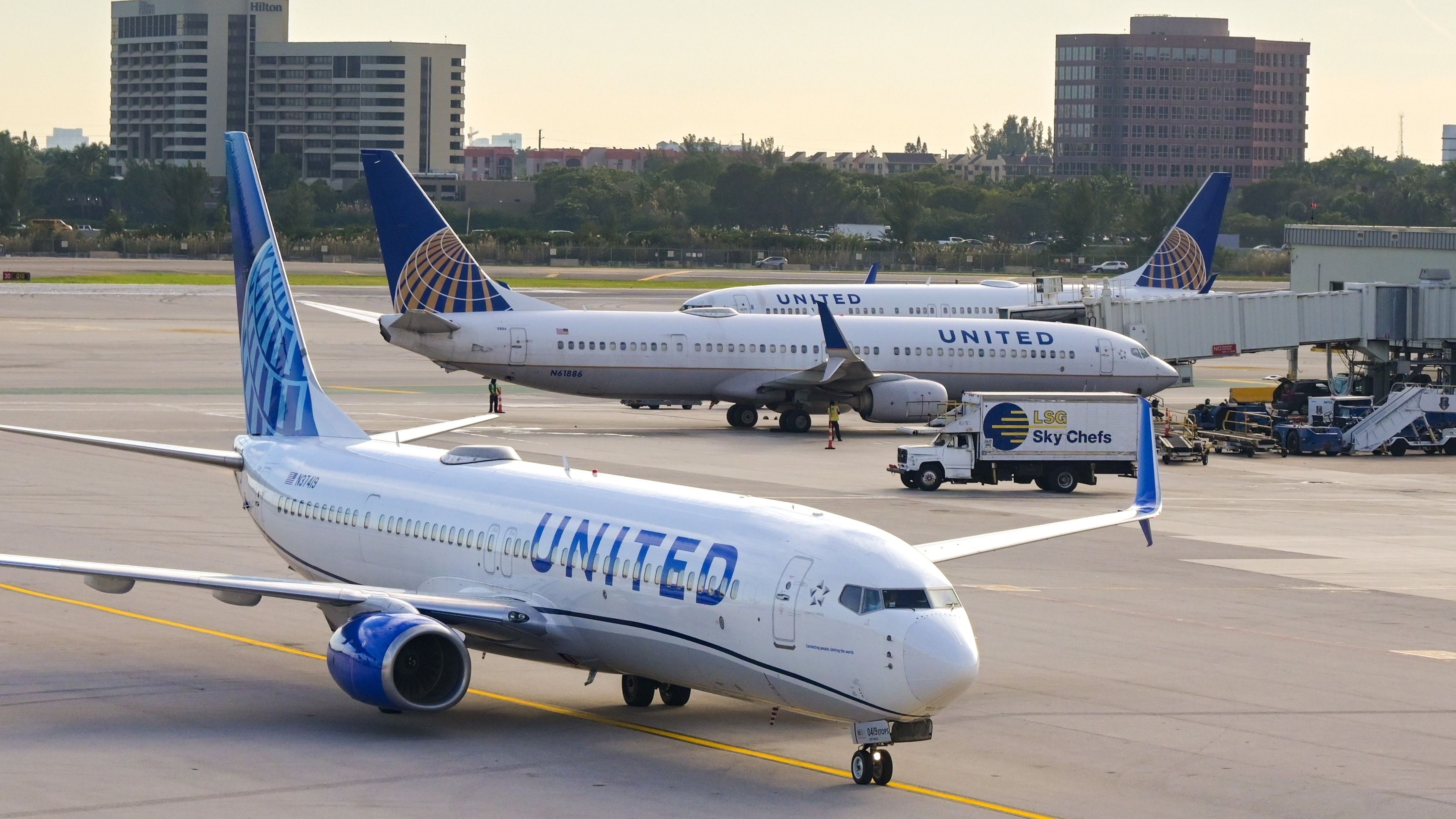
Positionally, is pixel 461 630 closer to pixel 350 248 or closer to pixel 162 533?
pixel 162 533

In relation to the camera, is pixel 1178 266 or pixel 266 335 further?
pixel 1178 266

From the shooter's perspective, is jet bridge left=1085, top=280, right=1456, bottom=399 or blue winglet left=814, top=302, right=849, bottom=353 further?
jet bridge left=1085, top=280, right=1456, bottom=399

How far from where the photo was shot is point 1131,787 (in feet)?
70.1

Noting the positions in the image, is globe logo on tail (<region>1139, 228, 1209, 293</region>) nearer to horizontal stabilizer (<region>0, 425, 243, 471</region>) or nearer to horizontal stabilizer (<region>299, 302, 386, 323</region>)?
horizontal stabilizer (<region>299, 302, 386, 323</region>)

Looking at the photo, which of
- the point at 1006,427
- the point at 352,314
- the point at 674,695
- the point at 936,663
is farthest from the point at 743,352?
the point at 936,663

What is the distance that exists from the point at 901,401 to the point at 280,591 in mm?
42719

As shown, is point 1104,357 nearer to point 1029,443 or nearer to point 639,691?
point 1029,443

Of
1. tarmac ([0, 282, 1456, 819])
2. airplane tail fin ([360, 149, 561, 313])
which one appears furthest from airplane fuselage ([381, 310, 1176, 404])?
tarmac ([0, 282, 1456, 819])

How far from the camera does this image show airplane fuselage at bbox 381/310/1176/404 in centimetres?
6412

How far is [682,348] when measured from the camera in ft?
215

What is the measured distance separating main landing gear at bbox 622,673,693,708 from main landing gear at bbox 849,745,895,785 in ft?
14.8

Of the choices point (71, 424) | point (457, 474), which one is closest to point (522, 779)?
point (457, 474)

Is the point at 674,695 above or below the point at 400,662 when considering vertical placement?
below

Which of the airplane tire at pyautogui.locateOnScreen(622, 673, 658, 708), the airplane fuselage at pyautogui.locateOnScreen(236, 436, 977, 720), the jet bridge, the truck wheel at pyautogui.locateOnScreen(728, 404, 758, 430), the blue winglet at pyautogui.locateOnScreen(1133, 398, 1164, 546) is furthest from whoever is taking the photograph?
the jet bridge
